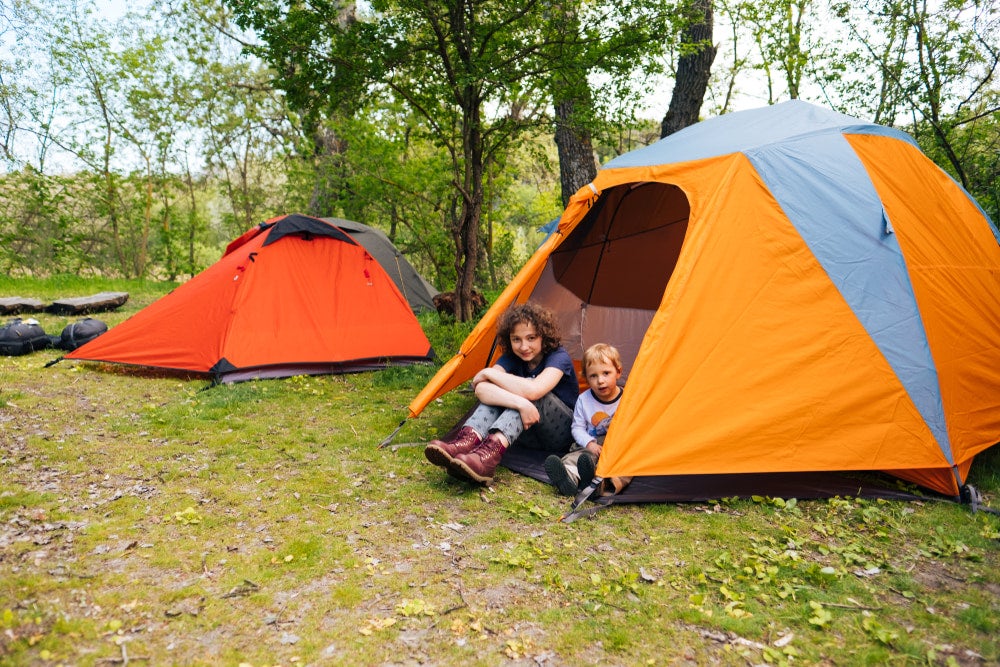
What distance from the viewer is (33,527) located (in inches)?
118

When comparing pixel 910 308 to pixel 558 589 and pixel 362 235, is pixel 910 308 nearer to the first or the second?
pixel 558 589

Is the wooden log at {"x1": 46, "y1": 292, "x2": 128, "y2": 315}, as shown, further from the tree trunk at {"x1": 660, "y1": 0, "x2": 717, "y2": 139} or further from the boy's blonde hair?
the boy's blonde hair

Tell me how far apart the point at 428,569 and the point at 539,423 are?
53.8 inches

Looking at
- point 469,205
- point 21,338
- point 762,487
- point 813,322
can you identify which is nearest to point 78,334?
point 21,338

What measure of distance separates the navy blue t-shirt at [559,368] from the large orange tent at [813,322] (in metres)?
0.56

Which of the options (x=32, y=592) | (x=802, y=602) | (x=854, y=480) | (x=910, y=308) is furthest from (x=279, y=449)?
(x=910, y=308)

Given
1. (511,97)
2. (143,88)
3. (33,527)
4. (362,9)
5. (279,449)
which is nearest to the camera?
(33,527)

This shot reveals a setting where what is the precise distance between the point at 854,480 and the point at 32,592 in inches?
163

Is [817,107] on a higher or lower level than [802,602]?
higher

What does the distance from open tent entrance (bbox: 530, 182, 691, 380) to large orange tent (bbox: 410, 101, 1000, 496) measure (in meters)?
1.12

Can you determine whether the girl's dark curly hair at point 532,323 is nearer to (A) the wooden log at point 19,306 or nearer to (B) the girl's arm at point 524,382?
(B) the girl's arm at point 524,382

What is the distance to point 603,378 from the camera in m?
3.81

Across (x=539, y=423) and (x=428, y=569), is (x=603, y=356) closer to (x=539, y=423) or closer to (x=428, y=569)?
(x=539, y=423)

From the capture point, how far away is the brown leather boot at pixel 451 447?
11.3ft
